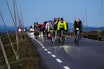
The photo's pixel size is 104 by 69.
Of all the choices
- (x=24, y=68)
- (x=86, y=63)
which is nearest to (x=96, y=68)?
(x=86, y=63)

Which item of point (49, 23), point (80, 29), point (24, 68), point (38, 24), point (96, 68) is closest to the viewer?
point (96, 68)

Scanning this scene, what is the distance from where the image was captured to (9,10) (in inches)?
846

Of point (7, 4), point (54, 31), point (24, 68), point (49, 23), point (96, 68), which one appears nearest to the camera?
point (96, 68)

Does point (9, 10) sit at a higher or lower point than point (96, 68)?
higher

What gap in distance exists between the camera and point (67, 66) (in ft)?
52.5

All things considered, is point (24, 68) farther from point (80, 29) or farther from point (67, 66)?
point (80, 29)

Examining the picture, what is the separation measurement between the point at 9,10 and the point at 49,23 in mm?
15425

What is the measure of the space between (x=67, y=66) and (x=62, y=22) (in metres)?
13.8

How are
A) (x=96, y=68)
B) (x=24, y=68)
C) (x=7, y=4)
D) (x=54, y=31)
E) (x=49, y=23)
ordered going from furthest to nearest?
(x=49, y=23), (x=54, y=31), (x=7, y=4), (x=24, y=68), (x=96, y=68)

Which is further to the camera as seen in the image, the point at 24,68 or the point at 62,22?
the point at 62,22

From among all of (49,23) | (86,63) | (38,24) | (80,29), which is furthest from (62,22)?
(38,24)

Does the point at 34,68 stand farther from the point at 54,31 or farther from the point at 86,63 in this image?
the point at 54,31

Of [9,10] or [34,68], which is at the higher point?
[9,10]

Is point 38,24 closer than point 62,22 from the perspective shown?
No
